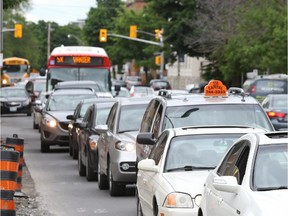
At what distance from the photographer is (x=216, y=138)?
483 inches

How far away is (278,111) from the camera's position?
1130 inches

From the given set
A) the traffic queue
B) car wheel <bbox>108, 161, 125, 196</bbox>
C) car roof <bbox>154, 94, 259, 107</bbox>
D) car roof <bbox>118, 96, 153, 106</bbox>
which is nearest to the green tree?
the traffic queue

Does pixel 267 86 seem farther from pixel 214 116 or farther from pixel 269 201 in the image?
pixel 269 201

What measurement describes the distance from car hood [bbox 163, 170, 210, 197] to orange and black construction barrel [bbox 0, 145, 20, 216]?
2163 millimetres

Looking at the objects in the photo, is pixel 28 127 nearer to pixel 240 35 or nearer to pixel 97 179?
pixel 240 35

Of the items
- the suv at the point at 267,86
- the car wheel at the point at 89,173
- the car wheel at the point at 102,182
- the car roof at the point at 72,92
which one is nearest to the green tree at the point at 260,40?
the suv at the point at 267,86

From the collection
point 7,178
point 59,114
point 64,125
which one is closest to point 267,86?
point 59,114

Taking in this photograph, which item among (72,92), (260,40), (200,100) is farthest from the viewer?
(260,40)

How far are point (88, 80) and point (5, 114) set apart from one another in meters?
13.6

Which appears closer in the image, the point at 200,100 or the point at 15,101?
the point at 200,100

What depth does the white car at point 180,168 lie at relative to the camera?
10.6 metres

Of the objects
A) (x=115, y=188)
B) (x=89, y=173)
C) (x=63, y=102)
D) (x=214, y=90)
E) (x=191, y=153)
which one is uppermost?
(x=214, y=90)

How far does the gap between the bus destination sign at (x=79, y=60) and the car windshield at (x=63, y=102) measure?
347 inches

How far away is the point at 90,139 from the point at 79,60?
19.1 m
